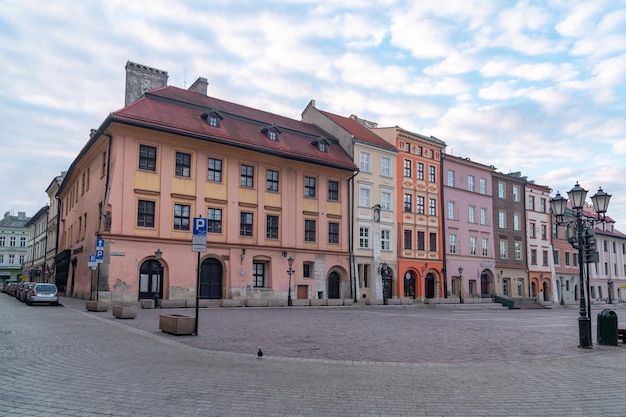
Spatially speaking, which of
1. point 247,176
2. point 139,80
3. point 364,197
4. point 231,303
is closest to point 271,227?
point 247,176

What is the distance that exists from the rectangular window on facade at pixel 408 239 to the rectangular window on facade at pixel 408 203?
7.15ft

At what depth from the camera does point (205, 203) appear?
35469mm

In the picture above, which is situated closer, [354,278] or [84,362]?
[84,362]

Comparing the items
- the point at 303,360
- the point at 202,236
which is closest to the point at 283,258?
the point at 202,236

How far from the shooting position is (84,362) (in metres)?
9.45

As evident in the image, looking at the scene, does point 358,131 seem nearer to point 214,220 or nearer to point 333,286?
point 333,286

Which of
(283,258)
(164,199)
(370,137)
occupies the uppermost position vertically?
(370,137)

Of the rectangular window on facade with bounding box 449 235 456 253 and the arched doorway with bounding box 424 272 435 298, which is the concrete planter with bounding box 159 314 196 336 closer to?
the arched doorway with bounding box 424 272 435 298

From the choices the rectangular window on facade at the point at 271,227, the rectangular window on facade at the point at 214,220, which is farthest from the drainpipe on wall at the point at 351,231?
the rectangular window on facade at the point at 214,220

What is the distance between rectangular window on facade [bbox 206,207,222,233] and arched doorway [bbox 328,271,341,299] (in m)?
11.3

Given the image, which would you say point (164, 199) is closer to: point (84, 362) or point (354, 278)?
point (354, 278)

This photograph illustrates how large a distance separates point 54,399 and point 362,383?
14.9 feet

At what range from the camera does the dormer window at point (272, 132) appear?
40250 millimetres

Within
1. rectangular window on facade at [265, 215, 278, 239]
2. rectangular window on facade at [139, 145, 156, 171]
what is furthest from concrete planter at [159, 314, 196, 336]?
rectangular window on facade at [265, 215, 278, 239]
